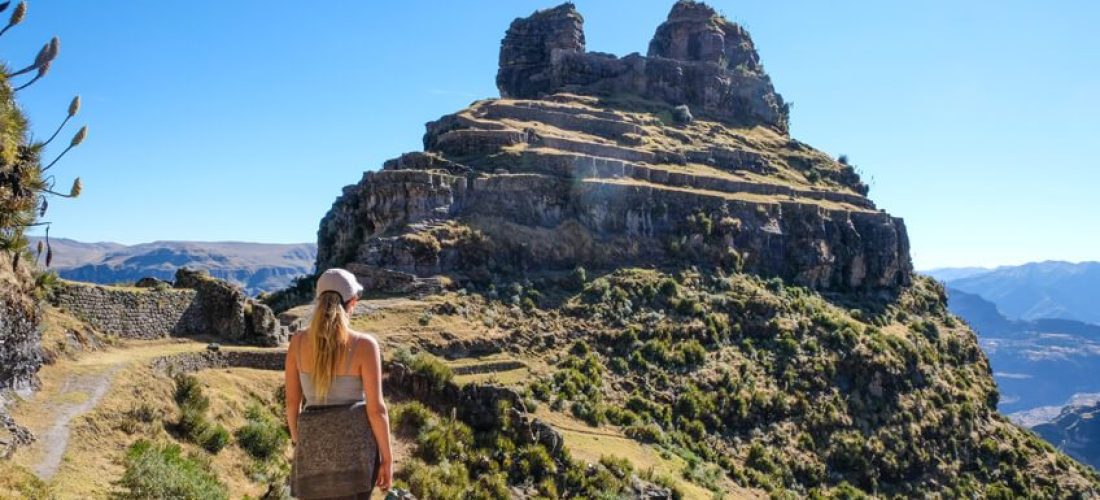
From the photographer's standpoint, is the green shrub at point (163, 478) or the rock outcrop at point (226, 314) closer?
the green shrub at point (163, 478)

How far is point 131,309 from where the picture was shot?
65.4ft

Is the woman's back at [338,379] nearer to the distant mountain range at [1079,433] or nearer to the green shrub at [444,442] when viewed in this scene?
the green shrub at [444,442]

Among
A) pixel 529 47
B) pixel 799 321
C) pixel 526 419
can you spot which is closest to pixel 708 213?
pixel 799 321

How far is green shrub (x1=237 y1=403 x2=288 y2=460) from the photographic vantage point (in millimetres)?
15023

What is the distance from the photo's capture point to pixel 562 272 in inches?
1646

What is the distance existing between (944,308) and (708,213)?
90.3ft

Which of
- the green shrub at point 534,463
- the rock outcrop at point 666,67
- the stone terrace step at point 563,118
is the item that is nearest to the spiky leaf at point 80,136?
the green shrub at point 534,463

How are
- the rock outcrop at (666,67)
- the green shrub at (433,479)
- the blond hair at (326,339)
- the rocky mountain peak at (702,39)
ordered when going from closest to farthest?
the blond hair at (326,339)
the green shrub at (433,479)
the rock outcrop at (666,67)
the rocky mountain peak at (702,39)

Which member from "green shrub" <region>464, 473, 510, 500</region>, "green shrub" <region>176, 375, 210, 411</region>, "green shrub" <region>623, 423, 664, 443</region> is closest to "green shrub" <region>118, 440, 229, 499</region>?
"green shrub" <region>176, 375, 210, 411</region>

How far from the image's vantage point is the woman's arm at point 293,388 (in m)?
5.14

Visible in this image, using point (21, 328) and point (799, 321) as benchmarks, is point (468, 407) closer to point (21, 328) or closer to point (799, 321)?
point (21, 328)

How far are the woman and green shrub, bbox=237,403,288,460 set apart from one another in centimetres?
1096

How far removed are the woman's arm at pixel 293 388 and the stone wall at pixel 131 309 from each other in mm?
16373

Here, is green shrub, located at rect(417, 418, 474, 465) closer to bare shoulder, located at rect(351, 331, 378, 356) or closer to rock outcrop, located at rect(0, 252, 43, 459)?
rock outcrop, located at rect(0, 252, 43, 459)
